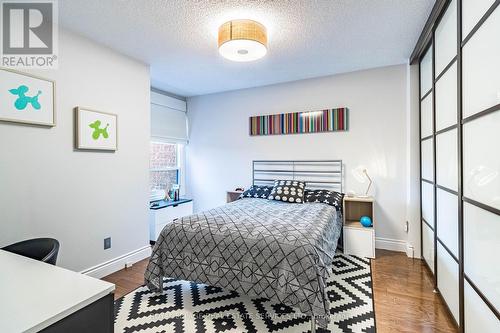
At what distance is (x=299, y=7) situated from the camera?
Result: 2117mm

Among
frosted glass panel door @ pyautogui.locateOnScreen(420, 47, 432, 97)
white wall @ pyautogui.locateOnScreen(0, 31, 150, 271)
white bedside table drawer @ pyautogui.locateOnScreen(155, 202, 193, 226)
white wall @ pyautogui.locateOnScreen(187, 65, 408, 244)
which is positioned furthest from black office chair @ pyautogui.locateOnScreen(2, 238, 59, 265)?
frosted glass panel door @ pyautogui.locateOnScreen(420, 47, 432, 97)

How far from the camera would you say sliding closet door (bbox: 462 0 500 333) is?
4.22 feet

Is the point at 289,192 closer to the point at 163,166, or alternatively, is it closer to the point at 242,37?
the point at 242,37

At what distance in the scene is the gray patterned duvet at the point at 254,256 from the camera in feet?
5.86

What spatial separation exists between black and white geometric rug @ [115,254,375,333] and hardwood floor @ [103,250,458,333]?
106mm

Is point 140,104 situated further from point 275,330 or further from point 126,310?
point 275,330

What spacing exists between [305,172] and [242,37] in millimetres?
2409

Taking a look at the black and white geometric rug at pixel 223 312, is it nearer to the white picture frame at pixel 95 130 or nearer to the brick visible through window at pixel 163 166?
the white picture frame at pixel 95 130

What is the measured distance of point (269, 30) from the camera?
8.13ft

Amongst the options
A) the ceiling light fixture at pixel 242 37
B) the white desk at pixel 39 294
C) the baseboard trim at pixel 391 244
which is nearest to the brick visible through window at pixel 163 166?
the ceiling light fixture at pixel 242 37

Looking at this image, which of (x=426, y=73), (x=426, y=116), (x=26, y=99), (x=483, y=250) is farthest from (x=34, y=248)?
(x=426, y=73)

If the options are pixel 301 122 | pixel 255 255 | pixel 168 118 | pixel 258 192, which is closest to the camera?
pixel 255 255

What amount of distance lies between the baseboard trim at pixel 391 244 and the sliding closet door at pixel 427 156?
1.40 feet

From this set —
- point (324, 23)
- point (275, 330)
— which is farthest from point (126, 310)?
point (324, 23)
